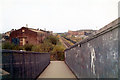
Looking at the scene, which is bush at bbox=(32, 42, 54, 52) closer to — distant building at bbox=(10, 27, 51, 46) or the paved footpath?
distant building at bbox=(10, 27, 51, 46)

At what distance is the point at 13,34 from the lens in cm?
6047

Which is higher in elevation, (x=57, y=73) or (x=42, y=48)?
(x=42, y=48)

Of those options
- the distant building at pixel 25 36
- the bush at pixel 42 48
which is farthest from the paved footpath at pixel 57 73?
the distant building at pixel 25 36

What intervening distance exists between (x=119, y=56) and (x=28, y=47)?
54.2m

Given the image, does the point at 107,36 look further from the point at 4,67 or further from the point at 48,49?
the point at 48,49

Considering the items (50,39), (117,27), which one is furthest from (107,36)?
(50,39)

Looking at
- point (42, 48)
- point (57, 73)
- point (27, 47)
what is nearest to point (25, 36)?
point (27, 47)

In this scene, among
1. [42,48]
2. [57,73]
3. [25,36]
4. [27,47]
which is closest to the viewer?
[57,73]

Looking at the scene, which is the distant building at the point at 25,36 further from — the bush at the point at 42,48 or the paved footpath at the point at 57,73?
the paved footpath at the point at 57,73

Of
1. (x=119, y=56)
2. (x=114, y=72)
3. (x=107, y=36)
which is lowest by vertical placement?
(x=114, y=72)

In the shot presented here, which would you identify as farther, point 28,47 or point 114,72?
point 28,47

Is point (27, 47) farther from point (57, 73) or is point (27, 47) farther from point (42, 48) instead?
point (57, 73)

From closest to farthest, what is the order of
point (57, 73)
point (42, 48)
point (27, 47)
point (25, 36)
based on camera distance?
point (57, 73)
point (42, 48)
point (27, 47)
point (25, 36)

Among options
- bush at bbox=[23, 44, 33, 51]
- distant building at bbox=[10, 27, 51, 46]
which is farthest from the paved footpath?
distant building at bbox=[10, 27, 51, 46]
